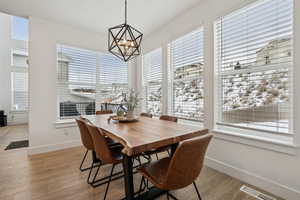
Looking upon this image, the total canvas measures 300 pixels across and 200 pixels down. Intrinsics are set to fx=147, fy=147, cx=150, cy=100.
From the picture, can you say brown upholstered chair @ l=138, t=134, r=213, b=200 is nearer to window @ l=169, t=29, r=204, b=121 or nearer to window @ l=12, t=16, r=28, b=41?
window @ l=169, t=29, r=204, b=121

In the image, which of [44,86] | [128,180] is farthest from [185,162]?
[44,86]

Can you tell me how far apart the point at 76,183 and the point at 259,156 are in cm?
247

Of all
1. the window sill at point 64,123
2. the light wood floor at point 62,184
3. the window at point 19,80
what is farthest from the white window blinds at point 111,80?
the window at point 19,80

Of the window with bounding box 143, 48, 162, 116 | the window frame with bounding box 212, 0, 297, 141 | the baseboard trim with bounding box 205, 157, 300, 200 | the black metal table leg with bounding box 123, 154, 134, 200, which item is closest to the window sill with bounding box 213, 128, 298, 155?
the window frame with bounding box 212, 0, 297, 141

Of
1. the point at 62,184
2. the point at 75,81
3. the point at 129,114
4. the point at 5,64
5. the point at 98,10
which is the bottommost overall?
the point at 62,184

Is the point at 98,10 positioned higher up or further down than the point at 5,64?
higher up

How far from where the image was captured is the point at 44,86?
3.23m

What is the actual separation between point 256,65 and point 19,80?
324 inches

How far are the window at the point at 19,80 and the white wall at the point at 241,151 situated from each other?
6.82 m

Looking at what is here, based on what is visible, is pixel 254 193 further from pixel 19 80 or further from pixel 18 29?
pixel 18 29

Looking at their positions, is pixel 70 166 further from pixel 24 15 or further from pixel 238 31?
pixel 238 31

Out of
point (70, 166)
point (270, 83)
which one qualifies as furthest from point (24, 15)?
point (270, 83)

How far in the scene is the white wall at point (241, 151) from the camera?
5.36 ft

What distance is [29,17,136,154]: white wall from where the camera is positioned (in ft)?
10.1
